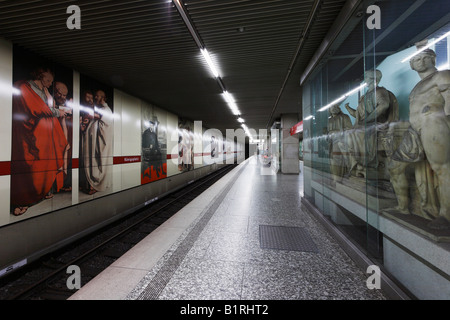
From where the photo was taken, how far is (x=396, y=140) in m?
2.35

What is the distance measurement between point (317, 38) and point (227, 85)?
9.14 feet

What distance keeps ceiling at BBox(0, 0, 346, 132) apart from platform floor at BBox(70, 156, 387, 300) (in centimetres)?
336

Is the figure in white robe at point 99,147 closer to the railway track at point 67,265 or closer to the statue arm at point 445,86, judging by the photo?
the railway track at point 67,265

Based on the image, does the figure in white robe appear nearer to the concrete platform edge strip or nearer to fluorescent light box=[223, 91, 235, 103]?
the concrete platform edge strip

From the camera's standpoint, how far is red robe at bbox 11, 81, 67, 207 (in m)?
3.24

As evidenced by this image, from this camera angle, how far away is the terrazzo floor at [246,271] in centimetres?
194

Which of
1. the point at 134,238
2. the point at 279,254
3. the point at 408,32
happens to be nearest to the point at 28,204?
the point at 134,238

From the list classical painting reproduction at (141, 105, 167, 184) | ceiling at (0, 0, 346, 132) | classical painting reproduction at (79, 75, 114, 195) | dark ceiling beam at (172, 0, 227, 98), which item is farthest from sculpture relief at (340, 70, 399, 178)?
classical painting reproduction at (141, 105, 167, 184)

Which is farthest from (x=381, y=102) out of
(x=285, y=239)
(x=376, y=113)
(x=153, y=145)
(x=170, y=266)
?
(x=153, y=145)

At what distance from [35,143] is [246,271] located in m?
4.32

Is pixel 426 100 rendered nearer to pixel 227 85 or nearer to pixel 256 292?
pixel 256 292

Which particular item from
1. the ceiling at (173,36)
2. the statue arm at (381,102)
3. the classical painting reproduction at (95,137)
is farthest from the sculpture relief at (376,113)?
the classical painting reproduction at (95,137)

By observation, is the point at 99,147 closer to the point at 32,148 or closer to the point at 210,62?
the point at 32,148
